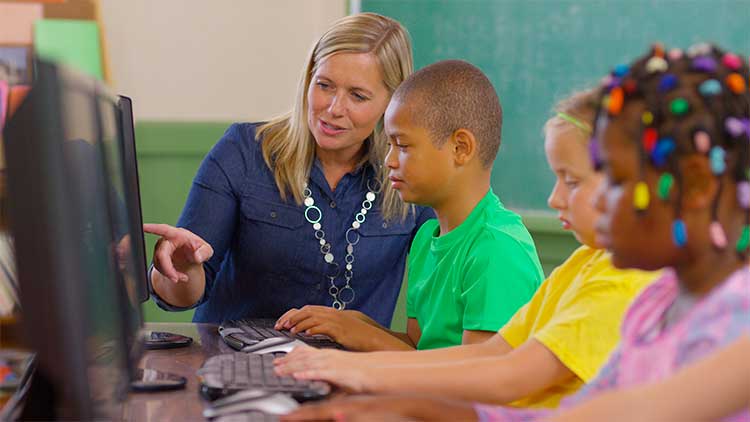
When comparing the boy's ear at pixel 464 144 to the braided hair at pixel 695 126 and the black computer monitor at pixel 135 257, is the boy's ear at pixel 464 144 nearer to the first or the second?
the black computer monitor at pixel 135 257

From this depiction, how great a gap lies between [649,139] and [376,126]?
1263 millimetres

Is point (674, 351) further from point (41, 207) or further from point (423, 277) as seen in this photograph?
point (423, 277)

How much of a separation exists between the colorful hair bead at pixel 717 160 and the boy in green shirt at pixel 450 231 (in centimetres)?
73

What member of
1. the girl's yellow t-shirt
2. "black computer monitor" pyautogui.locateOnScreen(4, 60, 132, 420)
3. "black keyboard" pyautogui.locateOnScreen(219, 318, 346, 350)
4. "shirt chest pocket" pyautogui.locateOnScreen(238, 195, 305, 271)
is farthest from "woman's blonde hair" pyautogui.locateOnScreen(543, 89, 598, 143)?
"shirt chest pocket" pyautogui.locateOnScreen(238, 195, 305, 271)

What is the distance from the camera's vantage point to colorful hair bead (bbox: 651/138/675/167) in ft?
2.43

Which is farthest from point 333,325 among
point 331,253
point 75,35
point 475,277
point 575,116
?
point 75,35

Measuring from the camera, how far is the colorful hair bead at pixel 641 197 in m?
0.75

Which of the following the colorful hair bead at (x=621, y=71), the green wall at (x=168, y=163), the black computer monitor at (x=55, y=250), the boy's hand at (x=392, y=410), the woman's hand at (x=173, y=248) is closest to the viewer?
the black computer monitor at (x=55, y=250)

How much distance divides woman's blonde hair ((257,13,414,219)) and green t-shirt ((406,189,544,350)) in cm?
33

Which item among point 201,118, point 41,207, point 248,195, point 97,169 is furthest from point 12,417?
point 201,118

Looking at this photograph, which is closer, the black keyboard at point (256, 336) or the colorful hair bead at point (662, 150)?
the colorful hair bead at point (662, 150)

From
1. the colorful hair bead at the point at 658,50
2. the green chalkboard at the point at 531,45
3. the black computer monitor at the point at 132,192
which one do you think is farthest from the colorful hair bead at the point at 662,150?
the green chalkboard at the point at 531,45

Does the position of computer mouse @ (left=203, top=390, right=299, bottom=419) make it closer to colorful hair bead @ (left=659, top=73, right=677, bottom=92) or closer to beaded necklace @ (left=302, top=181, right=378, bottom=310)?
colorful hair bead @ (left=659, top=73, right=677, bottom=92)

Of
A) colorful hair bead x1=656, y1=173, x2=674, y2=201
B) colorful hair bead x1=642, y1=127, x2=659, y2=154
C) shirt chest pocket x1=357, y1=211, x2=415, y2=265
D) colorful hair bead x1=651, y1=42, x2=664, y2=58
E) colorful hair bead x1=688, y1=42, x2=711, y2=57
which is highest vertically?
colorful hair bead x1=688, y1=42, x2=711, y2=57
